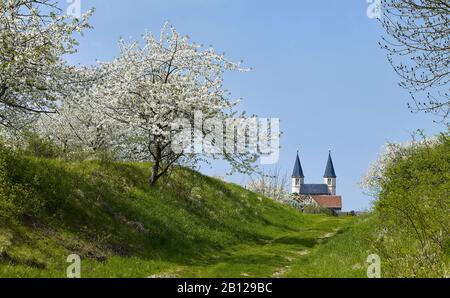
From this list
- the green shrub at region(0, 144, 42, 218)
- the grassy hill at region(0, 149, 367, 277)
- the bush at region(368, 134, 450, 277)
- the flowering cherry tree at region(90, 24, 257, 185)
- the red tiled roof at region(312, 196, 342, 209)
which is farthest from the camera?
the red tiled roof at region(312, 196, 342, 209)

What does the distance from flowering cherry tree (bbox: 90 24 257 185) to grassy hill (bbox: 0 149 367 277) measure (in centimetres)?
258

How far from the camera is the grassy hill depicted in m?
15.7

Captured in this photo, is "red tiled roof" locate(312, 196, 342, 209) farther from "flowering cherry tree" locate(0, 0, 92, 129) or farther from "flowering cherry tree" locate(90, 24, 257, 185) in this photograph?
"flowering cherry tree" locate(0, 0, 92, 129)

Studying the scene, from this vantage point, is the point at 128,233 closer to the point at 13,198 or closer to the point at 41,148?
the point at 13,198

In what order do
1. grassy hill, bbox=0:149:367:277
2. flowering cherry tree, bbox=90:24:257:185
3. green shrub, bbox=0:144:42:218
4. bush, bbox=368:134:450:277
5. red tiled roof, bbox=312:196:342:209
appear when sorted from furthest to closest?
red tiled roof, bbox=312:196:342:209
flowering cherry tree, bbox=90:24:257:185
green shrub, bbox=0:144:42:218
grassy hill, bbox=0:149:367:277
bush, bbox=368:134:450:277

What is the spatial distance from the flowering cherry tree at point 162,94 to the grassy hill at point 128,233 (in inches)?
102

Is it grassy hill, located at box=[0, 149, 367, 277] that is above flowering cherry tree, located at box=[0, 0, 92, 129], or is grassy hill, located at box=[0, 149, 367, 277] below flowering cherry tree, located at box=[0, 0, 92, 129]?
below

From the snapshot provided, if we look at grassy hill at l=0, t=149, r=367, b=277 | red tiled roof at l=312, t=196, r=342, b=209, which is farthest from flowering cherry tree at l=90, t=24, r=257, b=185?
red tiled roof at l=312, t=196, r=342, b=209

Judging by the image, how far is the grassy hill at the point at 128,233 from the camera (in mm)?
15719

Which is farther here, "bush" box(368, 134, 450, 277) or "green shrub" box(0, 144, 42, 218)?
"green shrub" box(0, 144, 42, 218)

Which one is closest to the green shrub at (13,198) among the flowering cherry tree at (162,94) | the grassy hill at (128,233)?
the grassy hill at (128,233)

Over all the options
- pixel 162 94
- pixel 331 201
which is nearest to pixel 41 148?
pixel 162 94

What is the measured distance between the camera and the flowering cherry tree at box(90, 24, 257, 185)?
1029 inches
